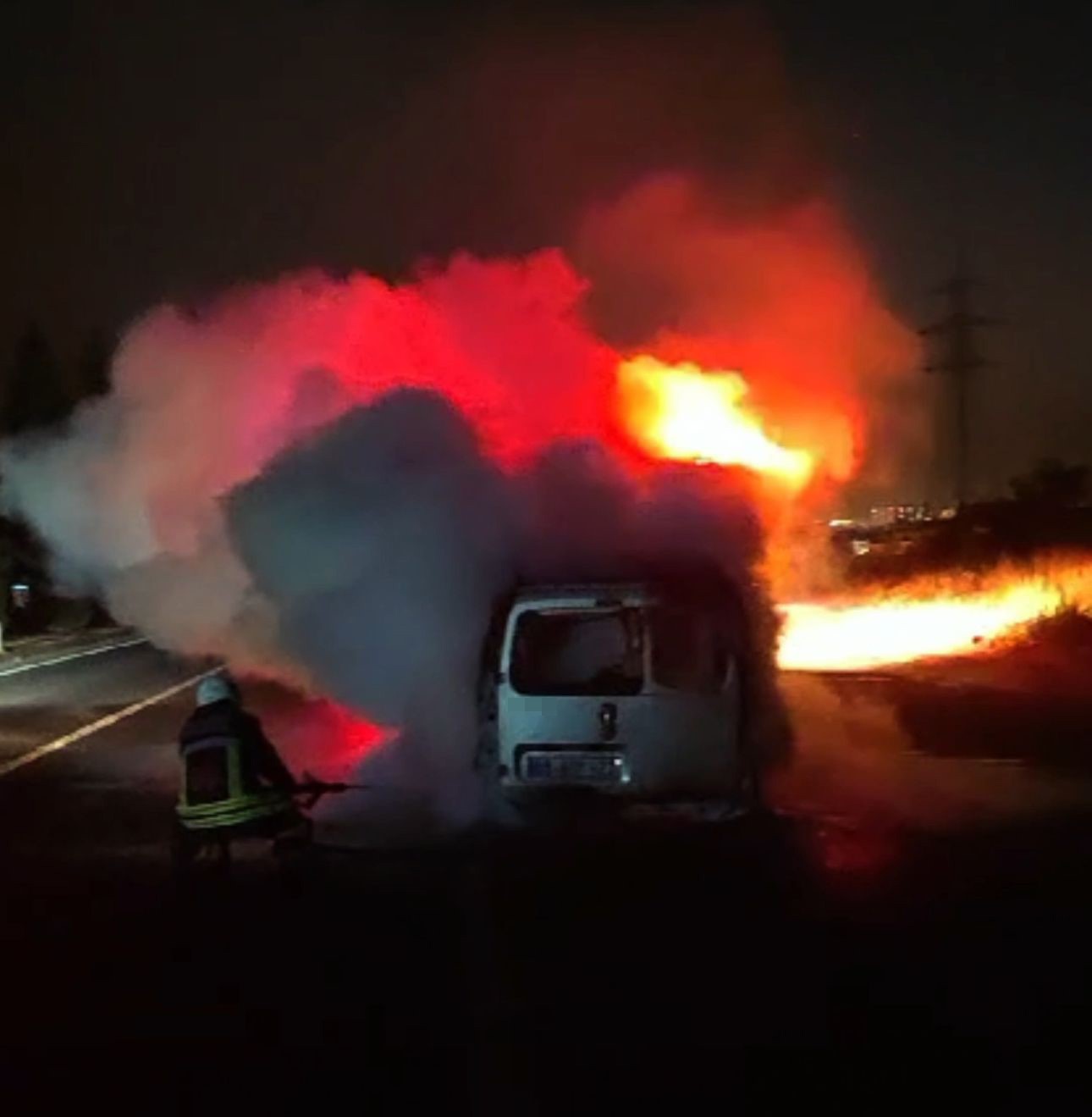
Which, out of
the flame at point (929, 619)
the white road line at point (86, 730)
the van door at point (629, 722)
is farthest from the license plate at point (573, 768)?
the flame at point (929, 619)

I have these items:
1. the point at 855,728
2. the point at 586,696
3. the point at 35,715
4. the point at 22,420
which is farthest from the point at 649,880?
the point at 22,420

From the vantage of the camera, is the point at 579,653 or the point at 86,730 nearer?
the point at 579,653

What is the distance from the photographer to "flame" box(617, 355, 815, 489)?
942 inches

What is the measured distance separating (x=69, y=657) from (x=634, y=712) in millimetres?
34842

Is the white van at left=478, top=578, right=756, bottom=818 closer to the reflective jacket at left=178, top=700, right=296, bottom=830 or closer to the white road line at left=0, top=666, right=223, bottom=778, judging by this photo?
the reflective jacket at left=178, top=700, right=296, bottom=830

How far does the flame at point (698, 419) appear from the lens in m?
23.9

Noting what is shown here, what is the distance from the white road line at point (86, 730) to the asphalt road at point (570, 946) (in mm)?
3415

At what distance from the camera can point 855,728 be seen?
81.3 feet

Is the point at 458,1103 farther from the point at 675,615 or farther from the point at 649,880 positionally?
the point at 675,615

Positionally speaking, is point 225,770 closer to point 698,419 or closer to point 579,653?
point 579,653

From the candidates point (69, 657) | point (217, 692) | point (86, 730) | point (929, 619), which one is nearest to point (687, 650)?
point (217, 692)

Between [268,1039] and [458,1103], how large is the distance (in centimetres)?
140

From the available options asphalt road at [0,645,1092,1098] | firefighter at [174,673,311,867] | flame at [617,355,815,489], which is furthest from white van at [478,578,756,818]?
flame at [617,355,815,489]

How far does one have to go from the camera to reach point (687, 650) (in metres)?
14.3
